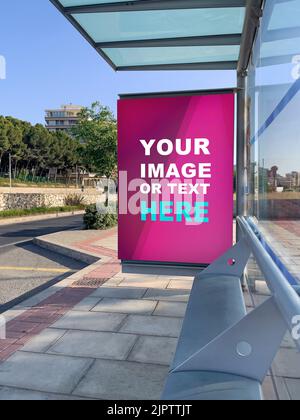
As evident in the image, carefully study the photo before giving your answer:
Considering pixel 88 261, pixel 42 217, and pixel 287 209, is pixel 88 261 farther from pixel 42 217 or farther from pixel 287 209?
pixel 42 217

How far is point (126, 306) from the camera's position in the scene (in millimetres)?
4988

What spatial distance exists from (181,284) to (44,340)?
2.83m

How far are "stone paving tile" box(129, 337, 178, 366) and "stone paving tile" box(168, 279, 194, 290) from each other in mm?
2028

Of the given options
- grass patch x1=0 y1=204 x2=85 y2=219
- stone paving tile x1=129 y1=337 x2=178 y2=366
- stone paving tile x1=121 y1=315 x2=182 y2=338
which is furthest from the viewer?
grass patch x1=0 y1=204 x2=85 y2=219

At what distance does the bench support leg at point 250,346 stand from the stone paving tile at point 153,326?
7.54 ft

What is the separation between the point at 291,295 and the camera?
4.05ft

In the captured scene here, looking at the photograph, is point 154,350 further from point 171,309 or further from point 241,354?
point 241,354

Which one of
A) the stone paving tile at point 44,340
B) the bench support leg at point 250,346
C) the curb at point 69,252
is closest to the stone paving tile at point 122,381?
the stone paving tile at point 44,340

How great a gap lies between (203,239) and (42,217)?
23.0 m

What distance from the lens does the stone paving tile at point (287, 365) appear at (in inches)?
108

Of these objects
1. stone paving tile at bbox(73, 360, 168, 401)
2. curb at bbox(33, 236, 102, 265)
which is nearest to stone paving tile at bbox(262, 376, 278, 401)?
stone paving tile at bbox(73, 360, 168, 401)

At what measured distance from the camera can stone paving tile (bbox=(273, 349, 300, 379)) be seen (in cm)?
276

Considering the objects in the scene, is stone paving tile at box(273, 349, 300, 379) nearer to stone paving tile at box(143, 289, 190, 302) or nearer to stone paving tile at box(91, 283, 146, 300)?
stone paving tile at box(143, 289, 190, 302)
